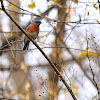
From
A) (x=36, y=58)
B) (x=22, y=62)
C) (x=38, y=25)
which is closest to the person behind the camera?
(x=38, y=25)

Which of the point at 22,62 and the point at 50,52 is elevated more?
the point at 50,52

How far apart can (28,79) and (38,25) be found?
3.86 metres

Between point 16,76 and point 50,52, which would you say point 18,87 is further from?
point 50,52

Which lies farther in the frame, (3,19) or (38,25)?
(3,19)

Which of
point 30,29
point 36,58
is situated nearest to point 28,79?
point 36,58

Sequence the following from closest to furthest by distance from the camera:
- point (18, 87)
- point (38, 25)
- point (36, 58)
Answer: point (38, 25) < point (36, 58) < point (18, 87)


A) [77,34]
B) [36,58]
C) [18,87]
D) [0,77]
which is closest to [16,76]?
[18,87]

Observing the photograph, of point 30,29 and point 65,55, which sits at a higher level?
point 30,29

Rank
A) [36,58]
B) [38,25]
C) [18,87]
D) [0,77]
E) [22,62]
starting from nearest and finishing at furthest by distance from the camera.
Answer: [38,25]
[36,58]
[0,77]
[22,62]
[18,87]

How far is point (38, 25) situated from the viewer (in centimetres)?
557

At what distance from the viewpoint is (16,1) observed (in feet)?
27.2

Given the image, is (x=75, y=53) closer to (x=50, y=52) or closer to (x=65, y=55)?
→ (x=65, y=55)

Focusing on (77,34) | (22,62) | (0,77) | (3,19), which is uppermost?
(3,19)

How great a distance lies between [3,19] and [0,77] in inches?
96.2
